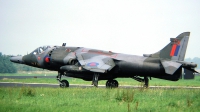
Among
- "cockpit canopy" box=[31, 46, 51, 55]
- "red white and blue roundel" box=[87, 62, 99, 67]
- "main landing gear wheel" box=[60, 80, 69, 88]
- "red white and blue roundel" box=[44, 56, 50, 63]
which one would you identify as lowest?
"main landing gear wheel" box=[60, 80, 69, 88]

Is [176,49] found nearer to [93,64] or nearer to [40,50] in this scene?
[93,64]

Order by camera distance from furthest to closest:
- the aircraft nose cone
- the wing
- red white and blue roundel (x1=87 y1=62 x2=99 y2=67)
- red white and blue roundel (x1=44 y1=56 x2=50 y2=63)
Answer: the aircraft nose cone → red white and blue roundel (x1=44 y1=56 x2=50 y2=63) → red white and blue roundel (x1=87 y1=62 x2=99 y2=67) → the wing

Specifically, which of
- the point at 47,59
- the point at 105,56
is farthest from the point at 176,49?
the point at 47,59

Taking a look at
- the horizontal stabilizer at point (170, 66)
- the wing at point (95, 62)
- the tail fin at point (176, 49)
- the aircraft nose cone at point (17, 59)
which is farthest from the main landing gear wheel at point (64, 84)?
the horizontal stabilizer at point (170, 66)

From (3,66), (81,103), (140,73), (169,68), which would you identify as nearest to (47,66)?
(140,73)

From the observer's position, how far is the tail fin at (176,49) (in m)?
24.0

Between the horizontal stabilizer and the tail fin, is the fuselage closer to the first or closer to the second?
the horizontal stabilizer

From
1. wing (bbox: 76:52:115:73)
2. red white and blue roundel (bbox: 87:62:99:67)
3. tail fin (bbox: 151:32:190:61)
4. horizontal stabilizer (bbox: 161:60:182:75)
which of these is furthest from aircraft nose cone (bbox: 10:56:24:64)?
horizontal stabilizer (bbox: 161:60:182:75)

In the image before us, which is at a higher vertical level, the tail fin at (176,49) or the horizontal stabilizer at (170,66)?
the tail fin at (176,49)

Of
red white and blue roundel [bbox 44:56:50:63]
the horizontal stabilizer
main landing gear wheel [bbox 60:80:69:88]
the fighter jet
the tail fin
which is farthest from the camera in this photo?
red white and blue roundel [bbox 44:56:50:63]

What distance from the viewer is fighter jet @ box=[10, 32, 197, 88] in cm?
2350

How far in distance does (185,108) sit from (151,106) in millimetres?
1447

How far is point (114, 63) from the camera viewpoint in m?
25.2

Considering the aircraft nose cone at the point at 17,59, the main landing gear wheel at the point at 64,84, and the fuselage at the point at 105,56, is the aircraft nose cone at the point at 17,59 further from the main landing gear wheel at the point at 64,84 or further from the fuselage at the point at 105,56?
the main landing gear wheel at the point at 64,84
